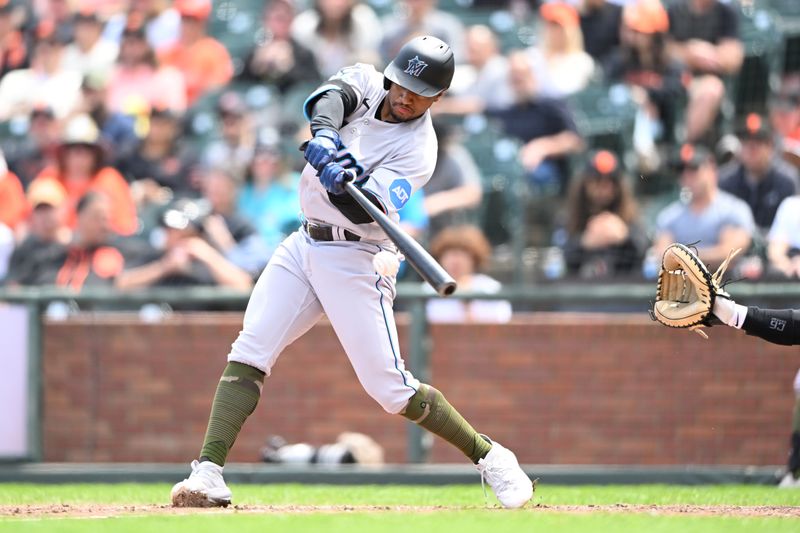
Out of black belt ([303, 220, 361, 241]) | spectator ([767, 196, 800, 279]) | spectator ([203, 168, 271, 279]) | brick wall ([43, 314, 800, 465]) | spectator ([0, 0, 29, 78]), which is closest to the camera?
black belt ([303, 220, 361, 241])

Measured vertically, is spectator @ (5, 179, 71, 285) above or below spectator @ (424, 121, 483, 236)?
below

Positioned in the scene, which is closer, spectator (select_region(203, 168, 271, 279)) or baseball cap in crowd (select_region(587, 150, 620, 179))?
baseball cap in crowd (select_region(587, 150, 620, 179))

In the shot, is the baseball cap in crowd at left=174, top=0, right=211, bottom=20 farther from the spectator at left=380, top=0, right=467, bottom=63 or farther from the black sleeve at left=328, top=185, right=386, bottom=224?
the black sleeve at left=328, top=185, right=386, bottom=224

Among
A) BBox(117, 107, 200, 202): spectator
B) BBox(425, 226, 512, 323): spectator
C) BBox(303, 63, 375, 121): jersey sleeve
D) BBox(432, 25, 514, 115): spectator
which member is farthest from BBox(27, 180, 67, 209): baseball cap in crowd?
BBox(303, 63, 375, 121): jersey sleeve

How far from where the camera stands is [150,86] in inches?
446

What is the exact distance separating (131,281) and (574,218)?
312cm

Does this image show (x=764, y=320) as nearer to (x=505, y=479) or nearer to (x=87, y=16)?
(x=505, y=479)

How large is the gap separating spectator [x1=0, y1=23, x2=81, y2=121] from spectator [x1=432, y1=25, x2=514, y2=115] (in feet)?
11.5

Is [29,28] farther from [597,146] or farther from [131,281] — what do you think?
[597,146]

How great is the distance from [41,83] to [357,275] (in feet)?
25.4

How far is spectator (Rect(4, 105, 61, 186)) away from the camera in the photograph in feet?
36.1

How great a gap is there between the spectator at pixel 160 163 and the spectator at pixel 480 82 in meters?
2.10

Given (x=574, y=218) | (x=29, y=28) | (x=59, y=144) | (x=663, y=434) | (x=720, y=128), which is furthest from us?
(x=29, y=28)

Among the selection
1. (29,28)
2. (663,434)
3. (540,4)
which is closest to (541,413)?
(663,434)
